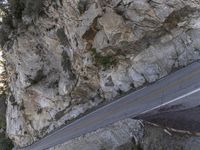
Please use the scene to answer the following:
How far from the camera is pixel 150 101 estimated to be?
2081cm

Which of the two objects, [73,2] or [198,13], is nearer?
[198,13]

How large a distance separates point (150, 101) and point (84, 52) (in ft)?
27.1

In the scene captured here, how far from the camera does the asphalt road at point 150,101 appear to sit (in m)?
18.7

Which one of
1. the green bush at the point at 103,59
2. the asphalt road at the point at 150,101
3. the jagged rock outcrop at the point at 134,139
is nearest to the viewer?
the jagged rock outcrop at the point at 134,139

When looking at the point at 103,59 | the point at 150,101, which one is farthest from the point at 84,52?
the point at 150,101

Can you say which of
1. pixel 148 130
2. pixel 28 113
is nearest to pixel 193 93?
pixel 148 130

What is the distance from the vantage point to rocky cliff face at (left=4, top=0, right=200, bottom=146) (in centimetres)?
2284

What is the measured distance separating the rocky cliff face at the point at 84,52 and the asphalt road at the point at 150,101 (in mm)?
1100

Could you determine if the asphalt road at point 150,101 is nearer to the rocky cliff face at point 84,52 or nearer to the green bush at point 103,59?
the rocky cliff face at point 84,52

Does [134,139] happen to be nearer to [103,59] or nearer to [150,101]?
[150,101]

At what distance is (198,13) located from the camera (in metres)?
22.2

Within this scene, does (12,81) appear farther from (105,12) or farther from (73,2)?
(105,12)

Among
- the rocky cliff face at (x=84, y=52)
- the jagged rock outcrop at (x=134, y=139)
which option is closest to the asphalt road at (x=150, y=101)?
the rocky cliff face at (x=84, y=52)

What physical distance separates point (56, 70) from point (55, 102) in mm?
3302
